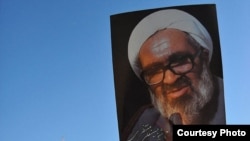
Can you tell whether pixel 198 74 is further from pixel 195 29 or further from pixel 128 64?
pixel 128 64

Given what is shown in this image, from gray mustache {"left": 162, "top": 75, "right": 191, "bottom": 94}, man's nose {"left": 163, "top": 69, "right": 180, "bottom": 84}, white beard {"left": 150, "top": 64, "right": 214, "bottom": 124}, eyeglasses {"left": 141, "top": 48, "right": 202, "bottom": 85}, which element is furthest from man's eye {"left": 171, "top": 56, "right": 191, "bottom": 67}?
white beard {"left": 150, "top": 64, "right": 214, "bottom": 124}

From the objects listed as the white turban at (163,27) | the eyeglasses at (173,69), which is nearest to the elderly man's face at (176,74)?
the eyeglasses at (173,69)

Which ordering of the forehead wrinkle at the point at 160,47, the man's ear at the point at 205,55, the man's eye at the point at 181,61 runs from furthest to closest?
the forehead wrinkle at the point at 160,47, the man's eye at the point at 181,61, the man's ear at the point at 205,55

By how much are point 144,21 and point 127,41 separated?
2.24 feet

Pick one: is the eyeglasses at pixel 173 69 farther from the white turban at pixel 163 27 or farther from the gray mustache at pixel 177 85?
the white turban at pixel 163 27

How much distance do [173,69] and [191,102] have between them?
36.6 inches

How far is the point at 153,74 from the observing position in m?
8.62

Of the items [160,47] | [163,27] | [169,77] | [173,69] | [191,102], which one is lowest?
[191,102]

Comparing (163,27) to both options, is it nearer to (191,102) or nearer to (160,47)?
(160,47)

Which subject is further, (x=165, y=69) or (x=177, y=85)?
(x=165, y=69)

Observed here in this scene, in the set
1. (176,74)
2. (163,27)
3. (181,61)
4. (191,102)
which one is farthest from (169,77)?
(163,27)

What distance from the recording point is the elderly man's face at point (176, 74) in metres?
8.28

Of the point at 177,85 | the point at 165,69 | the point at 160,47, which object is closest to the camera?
the point at 177,85

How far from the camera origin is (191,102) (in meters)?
8.32
